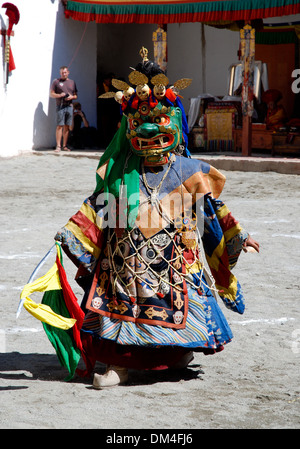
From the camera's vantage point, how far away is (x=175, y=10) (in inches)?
565

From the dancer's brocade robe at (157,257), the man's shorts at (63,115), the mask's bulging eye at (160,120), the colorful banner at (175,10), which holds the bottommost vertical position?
the dancer's brocade robe at (157,257)

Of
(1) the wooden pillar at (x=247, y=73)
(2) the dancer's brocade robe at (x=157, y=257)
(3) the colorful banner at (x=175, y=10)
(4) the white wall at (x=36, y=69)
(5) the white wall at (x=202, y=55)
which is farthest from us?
(5) the white wall at (x=202, y=55)

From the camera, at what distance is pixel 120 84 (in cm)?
429

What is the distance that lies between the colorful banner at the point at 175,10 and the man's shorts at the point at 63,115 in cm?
185

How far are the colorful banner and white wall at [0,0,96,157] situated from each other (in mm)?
564

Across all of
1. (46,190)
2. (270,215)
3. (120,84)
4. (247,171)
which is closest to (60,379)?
(120,84)

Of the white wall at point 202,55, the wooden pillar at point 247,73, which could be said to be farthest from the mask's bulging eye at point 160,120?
the white wall at point 202,55

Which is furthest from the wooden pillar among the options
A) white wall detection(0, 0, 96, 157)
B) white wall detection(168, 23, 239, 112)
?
white wall detection(0, 0, 96, 157)

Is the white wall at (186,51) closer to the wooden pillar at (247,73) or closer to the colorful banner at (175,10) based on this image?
the colorful banner at (175,10)

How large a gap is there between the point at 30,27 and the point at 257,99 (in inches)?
187

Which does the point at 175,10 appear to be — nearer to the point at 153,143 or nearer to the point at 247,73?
the point at 247,73

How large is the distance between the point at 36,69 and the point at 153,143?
39.4 ft

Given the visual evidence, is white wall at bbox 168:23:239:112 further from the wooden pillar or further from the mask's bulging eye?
the mask's bulging eye

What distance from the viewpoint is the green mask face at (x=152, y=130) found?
4113mm
